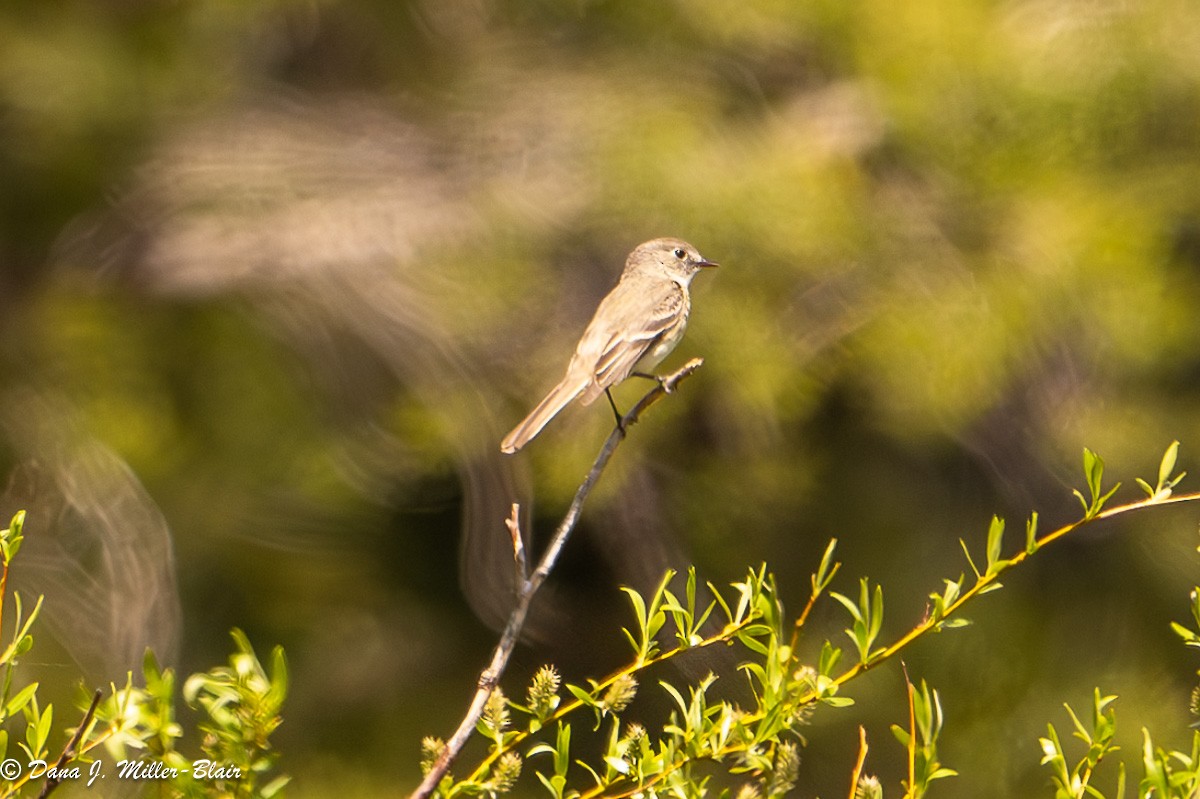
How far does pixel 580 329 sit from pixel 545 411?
2.72 feet

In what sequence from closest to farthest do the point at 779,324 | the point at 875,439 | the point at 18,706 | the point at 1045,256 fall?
1. the point at 18,706
2. the point at 779,324
3. the point at 1045,256
4. the point at 875,439

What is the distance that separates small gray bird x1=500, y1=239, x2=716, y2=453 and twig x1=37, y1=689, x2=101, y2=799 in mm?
1210

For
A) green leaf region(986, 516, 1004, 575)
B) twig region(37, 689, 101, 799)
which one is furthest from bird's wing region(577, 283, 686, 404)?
twig region(37, 689, 101, 799)

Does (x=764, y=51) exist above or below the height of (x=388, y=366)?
above

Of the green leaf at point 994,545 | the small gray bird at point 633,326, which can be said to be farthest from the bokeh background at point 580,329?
the green leaf at point 994,545

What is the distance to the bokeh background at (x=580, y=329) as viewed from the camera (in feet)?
10.6

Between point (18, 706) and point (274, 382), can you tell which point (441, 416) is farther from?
point (18, 706)

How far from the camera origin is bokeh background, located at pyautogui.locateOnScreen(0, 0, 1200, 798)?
322 centimetres

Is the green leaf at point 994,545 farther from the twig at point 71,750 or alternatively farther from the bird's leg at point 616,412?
the twig at point 71,750

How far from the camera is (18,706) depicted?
3.62 feet

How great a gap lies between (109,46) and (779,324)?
201cm

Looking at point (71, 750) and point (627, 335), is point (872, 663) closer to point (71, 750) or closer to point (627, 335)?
point (71, 750)

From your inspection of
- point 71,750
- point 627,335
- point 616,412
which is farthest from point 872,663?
point 627,335

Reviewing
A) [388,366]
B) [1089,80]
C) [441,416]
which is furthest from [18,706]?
[1089,80]
